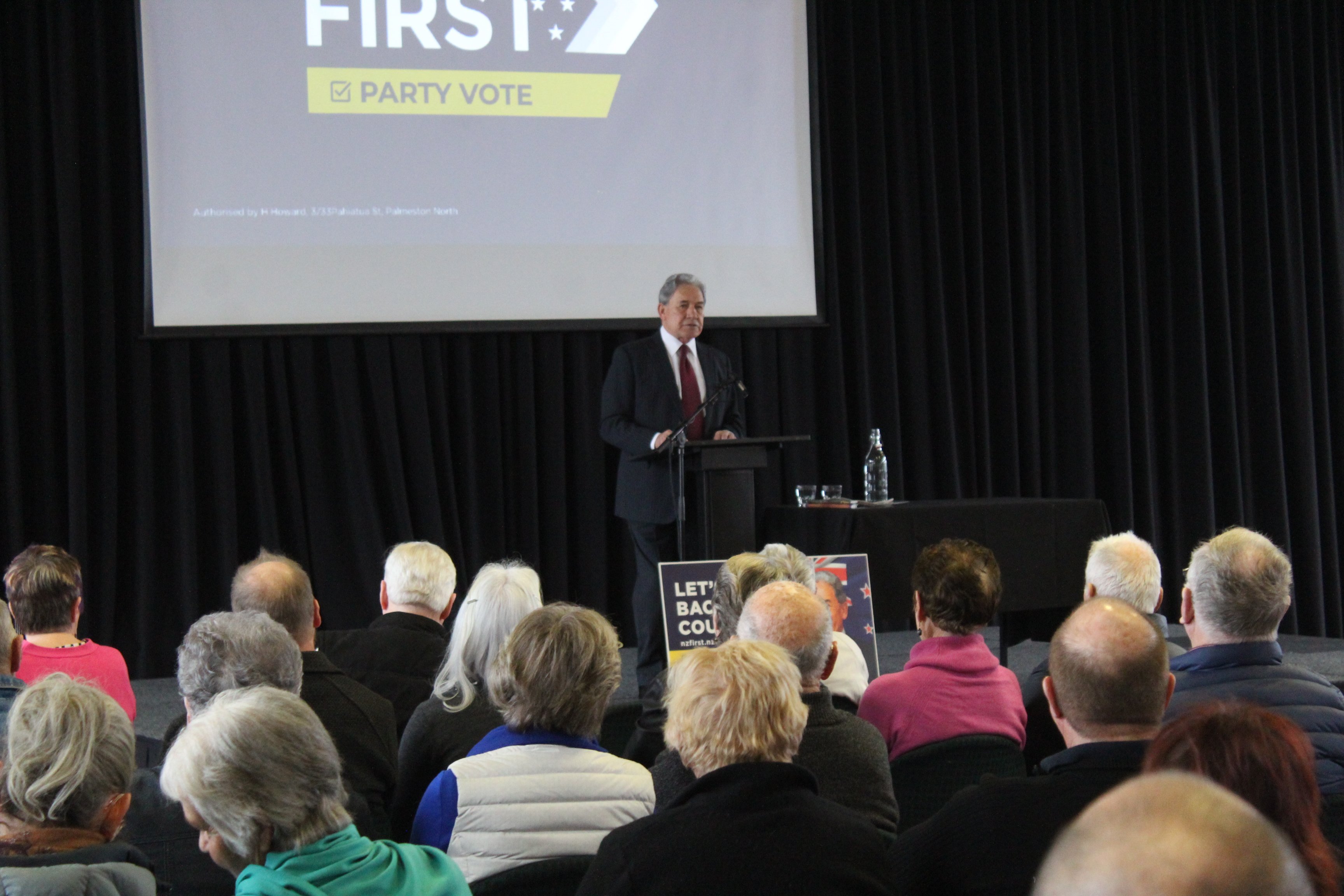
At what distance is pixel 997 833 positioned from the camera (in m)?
1.45

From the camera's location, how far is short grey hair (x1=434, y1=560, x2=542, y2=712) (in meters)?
2.43

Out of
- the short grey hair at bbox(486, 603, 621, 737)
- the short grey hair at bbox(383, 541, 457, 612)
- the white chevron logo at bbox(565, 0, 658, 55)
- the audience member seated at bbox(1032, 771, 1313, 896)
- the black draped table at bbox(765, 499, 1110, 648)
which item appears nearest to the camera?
the audience member seated at bbox(1032, 771, 1313, 896)

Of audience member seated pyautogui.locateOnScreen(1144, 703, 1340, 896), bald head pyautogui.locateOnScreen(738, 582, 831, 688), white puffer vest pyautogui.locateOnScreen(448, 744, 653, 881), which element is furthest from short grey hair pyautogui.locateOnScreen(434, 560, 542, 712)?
audience member seated pyautogui.locateOnScreen(1144, 703, 1340, 896)

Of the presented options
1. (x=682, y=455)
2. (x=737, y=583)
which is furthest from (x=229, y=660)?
(x=682, y=455)

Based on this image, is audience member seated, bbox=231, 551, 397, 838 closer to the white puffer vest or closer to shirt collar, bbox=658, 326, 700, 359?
the white puffer vest

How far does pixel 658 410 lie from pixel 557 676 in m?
3.04

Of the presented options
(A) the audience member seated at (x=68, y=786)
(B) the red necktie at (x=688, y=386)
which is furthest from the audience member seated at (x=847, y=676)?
(B) the red necktie at (x=688, y=386)

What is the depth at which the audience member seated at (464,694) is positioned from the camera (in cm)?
223

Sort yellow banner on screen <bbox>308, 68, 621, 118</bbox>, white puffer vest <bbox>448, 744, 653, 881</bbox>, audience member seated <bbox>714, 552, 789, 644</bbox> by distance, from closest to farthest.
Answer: white puffer vest <bbox>448, 744, 653, 881</bbox>
audience member seated <bbox>714, 552, 789, 644</bbox>
yellow banner on screen <bbox>308, 68, 621, 118</bbox>

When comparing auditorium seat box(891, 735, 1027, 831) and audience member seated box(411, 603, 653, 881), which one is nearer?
audience member seated box(411, 603, 653, 881)

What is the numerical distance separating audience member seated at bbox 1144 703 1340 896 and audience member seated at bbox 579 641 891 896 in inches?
14.7

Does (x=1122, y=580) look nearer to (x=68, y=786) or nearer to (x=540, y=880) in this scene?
(x=540, y=880)

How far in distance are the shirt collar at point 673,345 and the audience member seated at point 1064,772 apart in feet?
10.7

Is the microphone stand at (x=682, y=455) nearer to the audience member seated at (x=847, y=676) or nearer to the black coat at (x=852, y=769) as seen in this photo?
the audience member seated at (x=847, y=676)
